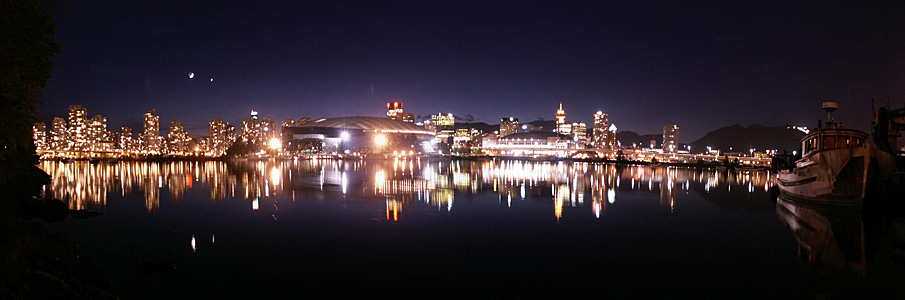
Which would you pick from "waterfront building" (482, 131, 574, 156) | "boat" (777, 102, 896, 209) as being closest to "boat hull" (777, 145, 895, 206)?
"boat" (777, 102, 896, 209)

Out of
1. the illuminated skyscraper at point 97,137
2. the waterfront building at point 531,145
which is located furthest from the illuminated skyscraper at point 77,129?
the waterfront building at point 531,145

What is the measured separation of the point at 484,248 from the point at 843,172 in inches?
611

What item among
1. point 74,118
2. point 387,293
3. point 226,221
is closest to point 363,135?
point 74,118

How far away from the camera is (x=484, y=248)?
38.2 ft

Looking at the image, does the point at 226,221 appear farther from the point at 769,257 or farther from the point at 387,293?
the point at 769,257

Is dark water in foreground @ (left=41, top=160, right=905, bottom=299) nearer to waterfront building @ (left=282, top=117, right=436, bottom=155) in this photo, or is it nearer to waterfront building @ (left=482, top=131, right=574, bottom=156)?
waterfront building @ (left=282, top=117, right=436, bottom=155)

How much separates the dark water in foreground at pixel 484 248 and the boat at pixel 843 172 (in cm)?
91

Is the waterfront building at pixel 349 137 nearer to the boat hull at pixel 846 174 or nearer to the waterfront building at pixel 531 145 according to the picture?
the waterfront building at pixel 531 145

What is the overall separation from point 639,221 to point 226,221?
14.3 meters

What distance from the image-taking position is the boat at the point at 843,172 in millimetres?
17047

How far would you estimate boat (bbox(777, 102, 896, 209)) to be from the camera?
1705cm

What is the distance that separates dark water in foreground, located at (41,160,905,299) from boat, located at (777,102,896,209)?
2.99 ft

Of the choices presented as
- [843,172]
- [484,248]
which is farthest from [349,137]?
[484,248]

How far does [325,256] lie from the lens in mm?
10766
